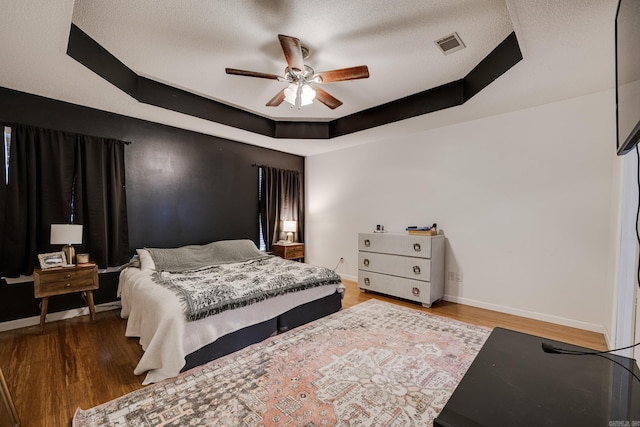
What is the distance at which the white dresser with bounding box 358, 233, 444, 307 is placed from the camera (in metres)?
3.42

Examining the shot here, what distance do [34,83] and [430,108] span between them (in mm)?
4012

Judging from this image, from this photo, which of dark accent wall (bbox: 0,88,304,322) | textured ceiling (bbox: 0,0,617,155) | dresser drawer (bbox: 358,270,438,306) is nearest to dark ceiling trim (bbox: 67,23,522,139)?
textured ceiling (bbox: 0,0,617,155)

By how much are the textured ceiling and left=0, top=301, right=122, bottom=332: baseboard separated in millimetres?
2332

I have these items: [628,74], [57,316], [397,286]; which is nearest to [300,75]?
[628,74]

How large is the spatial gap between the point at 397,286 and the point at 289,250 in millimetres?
1979

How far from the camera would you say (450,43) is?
2188mm

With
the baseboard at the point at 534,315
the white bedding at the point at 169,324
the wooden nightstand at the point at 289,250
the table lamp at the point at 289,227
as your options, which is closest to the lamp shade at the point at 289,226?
the table lamp at the point at 289,227

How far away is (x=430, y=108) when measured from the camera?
10.2 feet

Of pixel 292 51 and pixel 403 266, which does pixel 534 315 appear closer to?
pixel 403 266

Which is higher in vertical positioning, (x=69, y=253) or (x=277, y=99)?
(x=277, y=99)

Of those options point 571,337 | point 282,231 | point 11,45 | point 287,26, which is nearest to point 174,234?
point 282,231

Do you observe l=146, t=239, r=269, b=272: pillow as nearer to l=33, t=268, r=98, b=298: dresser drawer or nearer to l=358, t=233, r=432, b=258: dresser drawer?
l=33, t=268, r=98, b=298: dresser drawer

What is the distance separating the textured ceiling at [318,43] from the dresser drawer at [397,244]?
1630mm

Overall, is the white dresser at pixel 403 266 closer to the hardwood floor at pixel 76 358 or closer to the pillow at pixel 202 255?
the hardwood floor at pixel 76 358
